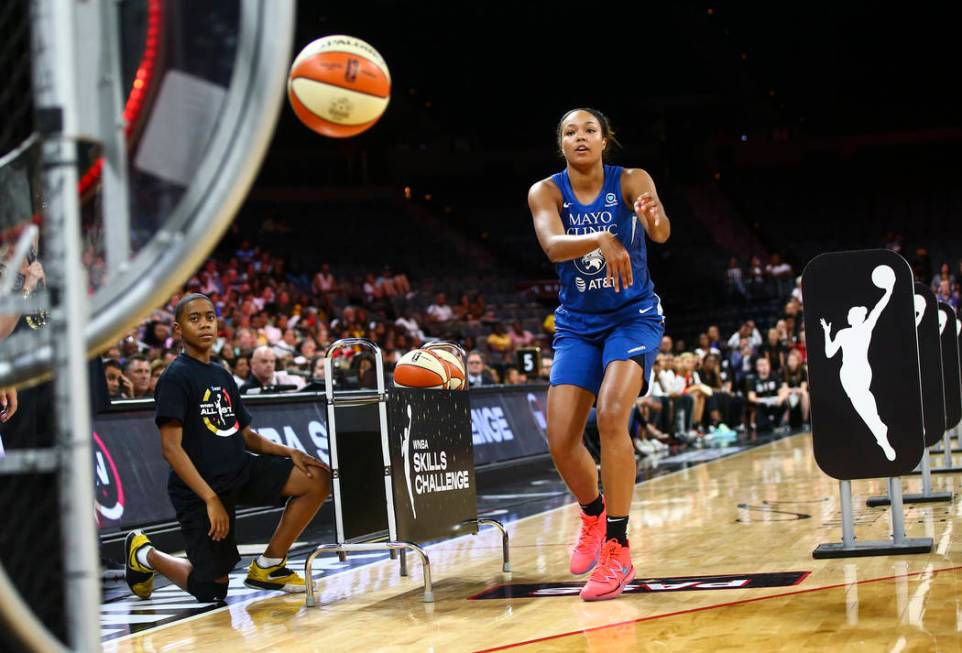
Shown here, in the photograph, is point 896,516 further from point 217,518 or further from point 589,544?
point 217,518

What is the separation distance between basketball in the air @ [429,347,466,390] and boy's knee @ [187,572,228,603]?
1520 millimetres

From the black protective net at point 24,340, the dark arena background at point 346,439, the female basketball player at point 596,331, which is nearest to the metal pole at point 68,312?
the dark arena background at point 346,439

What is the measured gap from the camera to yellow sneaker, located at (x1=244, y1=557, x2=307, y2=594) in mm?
5543

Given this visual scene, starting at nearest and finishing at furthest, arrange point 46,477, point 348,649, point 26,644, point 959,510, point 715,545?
point 26,644 < point 46,477 < point 348,649 < point 715,545 < point 959,510

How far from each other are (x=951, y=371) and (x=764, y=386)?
11.1 metres

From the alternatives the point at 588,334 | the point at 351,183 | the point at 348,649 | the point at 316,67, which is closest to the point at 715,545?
the point at 588,334

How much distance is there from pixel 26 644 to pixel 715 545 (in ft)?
15.4

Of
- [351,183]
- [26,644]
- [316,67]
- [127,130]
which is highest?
[351,183]

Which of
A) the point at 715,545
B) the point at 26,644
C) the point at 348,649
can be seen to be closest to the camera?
the point at 26,644

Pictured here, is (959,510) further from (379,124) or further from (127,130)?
(379,124)

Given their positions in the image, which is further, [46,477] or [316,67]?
[316,67]

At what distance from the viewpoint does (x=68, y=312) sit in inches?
68.8

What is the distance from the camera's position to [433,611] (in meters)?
4.72

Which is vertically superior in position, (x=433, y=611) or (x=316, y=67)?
(x=316, y=67)
